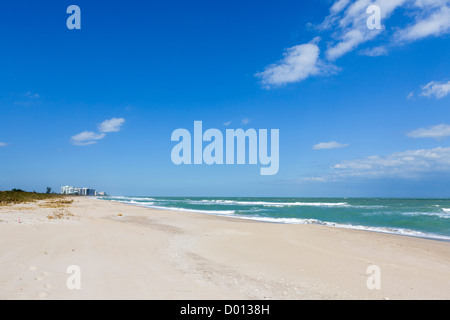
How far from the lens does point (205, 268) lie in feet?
24.1

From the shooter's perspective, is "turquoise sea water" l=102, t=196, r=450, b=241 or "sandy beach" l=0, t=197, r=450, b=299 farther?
"turquoise sea water" l=102, t=196, r=450, b=241

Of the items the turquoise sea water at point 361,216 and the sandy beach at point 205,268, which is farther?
the turquoise sea water at point 361,216

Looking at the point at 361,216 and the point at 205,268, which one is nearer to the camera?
the point at 205,268

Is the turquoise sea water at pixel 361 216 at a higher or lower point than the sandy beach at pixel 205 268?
lower

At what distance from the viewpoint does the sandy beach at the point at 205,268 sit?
539 cm

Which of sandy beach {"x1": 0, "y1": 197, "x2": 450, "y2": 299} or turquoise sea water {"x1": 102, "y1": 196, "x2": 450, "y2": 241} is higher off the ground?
sandy beach {"x1": 0, "y1": 197, "x2": 450, "y2": 299}

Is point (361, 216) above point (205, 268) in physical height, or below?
below

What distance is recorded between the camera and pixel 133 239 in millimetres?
11336

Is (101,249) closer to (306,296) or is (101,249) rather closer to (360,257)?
(306,296)

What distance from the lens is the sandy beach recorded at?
17.7ft
